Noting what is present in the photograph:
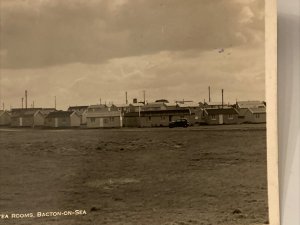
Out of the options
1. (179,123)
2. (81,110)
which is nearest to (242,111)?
(179,123)

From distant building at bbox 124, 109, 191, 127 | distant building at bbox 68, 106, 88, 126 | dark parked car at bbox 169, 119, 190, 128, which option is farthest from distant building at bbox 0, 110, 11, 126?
dark parked car at bbox 169, 119, 190, 128

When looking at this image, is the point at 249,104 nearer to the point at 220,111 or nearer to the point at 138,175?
the point at 220,111

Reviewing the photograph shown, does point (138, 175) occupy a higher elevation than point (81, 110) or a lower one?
lower

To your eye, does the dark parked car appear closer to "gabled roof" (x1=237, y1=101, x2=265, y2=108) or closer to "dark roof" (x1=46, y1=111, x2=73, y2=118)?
"gabled roof" (x1=237, y1=101, x2=265, y2=108)

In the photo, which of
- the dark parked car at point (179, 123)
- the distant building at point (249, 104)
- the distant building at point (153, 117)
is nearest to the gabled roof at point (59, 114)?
the distant building at point (153, 117)

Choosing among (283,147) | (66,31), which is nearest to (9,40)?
(66,31)

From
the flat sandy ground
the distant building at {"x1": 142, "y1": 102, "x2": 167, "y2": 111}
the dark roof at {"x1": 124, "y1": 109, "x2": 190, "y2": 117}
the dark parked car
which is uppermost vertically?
the distant building at {"x1": 142, "y1": 102, "x2": 167, "y2": 111}
